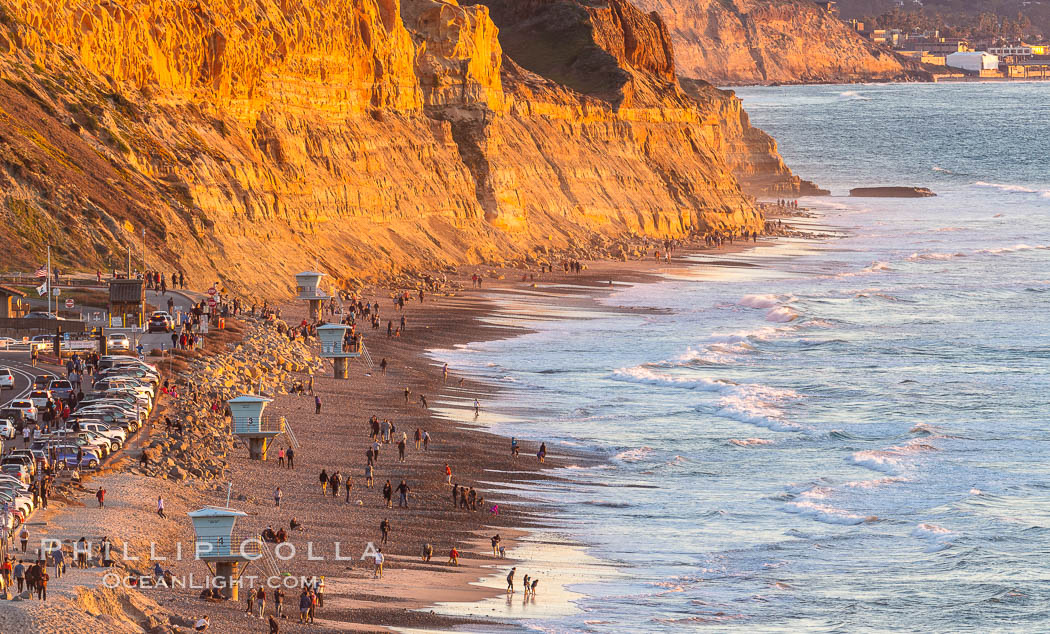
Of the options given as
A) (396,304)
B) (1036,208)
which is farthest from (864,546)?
(1036,208)

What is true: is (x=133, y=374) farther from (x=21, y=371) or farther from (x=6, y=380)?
(x=21, y=371)

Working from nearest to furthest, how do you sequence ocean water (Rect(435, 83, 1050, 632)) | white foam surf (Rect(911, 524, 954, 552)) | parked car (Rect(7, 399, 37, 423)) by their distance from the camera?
ocean water (Rect(435, 83, 1050, 632)) → white foam surf (Rect(911, 524, 954, 552)) → parked car (Rect(7, 399, 37, 423))

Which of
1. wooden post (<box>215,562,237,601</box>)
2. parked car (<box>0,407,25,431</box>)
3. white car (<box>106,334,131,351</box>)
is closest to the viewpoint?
wooden post (<box>215,562,237,601</box>)

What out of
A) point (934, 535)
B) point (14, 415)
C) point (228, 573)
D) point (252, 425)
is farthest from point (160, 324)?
point (934, 535)

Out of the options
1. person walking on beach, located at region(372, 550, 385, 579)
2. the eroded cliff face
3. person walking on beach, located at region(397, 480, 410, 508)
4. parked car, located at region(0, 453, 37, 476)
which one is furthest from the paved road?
person walking on beach, located at region(372, 550, 385, 579)

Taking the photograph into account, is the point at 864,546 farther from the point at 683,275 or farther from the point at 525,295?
the point at 683,275

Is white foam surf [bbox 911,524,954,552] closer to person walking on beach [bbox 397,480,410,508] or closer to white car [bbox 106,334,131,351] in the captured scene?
person walking on beach [bbox 397,480,410,508]

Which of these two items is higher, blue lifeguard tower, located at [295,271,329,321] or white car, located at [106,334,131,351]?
blue lifeguard tower, located at [295,271,329,321]
